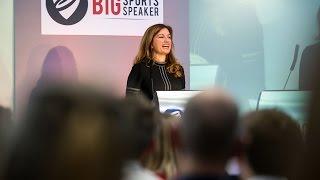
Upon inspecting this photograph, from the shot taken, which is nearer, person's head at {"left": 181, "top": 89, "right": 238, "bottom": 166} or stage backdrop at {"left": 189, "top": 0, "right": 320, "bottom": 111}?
person's head at {"left": 181, "top": 89, "right": 238, "bottom": 166}

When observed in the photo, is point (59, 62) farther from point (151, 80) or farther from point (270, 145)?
point (270, 145)

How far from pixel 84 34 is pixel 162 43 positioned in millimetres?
986

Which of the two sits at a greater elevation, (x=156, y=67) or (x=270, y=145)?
(x=156, y=67)

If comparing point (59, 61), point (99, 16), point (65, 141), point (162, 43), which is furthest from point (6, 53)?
point (65, 141)

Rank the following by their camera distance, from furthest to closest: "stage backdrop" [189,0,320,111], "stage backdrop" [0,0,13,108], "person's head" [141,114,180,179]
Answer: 1. "stage backdrop" [189,0,320,111]
2. "stage backdrop" [0,0,13,108]
3. "person's head" [141,114,180,179]

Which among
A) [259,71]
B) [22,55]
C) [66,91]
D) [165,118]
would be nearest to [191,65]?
[259,71]

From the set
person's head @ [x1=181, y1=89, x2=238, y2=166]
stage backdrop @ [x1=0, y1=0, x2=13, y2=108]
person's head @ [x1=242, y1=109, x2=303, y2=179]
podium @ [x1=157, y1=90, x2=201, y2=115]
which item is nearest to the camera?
person's head @ [x1=181, y1=89, x2=238, y2=166]

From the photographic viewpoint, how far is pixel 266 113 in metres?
1.35

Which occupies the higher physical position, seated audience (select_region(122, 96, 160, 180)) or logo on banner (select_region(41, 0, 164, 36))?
logo on banner (select_region(41, 0, 164, 36))

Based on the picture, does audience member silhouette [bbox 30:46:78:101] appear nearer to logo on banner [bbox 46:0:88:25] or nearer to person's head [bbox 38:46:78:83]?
person's head [bbox 38:46:78:83]

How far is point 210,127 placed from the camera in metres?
1.10

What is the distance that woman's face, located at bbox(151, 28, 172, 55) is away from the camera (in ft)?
16.1

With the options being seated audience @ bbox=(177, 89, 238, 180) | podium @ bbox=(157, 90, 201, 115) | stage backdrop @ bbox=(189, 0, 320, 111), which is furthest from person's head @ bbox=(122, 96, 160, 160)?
stage backdrop @ bbox=(189, 0, 320, 111)

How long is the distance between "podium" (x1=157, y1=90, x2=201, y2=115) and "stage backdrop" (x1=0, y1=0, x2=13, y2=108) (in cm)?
273
